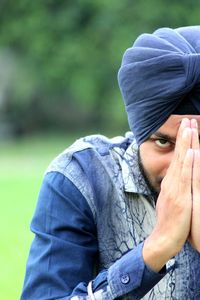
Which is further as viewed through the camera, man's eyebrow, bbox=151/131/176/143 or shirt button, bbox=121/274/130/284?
man's eyebrow, bbox=151/131/176/143

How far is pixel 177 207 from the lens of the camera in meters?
3.32

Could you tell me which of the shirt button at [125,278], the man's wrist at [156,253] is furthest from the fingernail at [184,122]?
the shirt button at [125,278]

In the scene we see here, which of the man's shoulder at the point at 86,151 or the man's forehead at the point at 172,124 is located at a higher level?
the man's forehead at the point at 172,124

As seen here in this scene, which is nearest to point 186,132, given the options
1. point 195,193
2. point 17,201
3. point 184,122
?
point 184,122

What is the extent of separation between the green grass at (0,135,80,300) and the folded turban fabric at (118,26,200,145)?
3087 mm

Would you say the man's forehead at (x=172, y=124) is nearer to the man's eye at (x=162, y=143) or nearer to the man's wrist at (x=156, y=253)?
the man's eye at (x=162, y=143)

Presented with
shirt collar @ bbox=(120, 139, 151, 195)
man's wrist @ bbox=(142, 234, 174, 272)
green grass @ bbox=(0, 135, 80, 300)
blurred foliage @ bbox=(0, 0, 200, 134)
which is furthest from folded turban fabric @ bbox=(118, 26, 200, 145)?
blurred foliage @ bbox=(0, 0, 200, 134)

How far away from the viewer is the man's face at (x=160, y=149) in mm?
3490

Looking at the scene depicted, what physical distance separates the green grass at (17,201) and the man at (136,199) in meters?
2.87

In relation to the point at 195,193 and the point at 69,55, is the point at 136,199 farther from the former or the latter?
the point at 69,55

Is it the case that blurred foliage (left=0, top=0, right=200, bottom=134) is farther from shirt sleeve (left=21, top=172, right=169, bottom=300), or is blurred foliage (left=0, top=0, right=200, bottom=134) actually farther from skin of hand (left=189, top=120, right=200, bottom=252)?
skin of hand (left=189, top=120, right=200, bottom=252)

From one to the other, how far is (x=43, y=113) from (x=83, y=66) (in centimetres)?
191

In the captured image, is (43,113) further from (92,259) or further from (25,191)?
(92,259)

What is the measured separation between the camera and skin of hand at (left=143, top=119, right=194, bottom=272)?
3297mm
